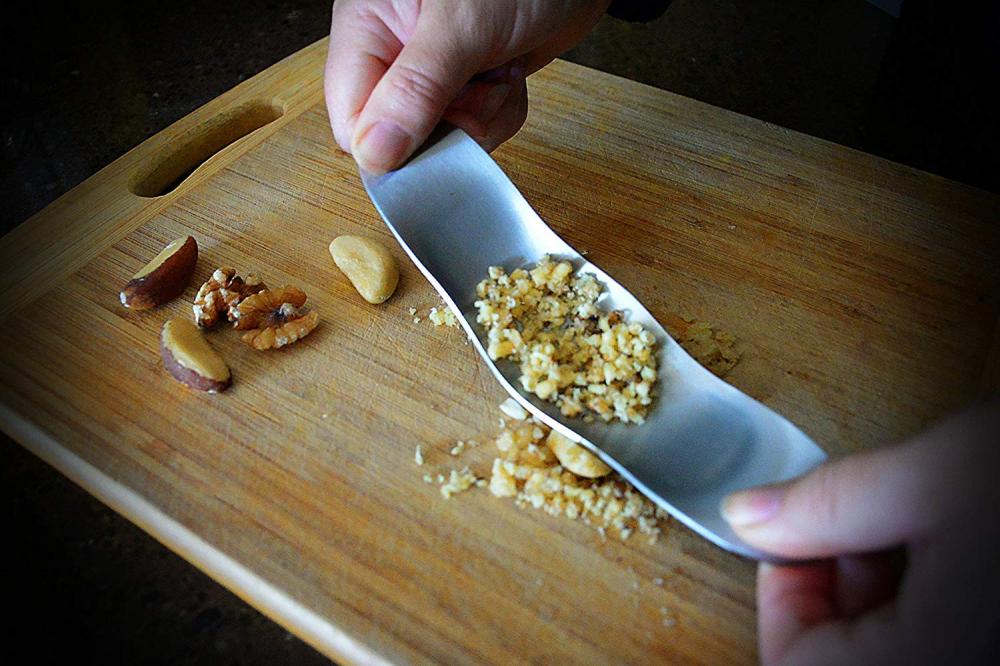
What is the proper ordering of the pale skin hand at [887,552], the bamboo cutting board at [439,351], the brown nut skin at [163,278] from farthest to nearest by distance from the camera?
the brown nut skin at [163,278]
the bamboo cutting board at [439,351]
the pale skin hand at [887,552]

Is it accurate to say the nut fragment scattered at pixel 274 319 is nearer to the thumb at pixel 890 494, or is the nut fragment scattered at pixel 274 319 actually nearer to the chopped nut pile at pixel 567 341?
the chopped nut pile at pixel 567 341

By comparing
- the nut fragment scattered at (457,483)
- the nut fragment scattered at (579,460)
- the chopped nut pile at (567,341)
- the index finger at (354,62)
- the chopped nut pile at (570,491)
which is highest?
the index finger at (354,62)

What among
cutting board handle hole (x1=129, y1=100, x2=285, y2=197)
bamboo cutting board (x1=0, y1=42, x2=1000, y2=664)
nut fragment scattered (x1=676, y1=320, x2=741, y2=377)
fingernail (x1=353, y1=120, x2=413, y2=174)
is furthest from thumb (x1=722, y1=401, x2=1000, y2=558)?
cutting board handle hole (x1=129, y1=100, x2=285, y2=197)

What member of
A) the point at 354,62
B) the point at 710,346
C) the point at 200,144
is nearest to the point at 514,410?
the point at 710,346

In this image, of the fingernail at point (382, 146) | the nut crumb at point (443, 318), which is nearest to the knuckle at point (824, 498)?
the nut crumb at point (443, 318)

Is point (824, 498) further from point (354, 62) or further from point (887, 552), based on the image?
point (354, 62)

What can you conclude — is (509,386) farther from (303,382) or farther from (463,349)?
(303,382)

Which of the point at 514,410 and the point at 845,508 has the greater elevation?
the point at 845,508
